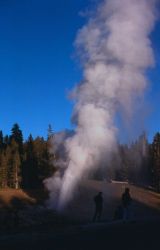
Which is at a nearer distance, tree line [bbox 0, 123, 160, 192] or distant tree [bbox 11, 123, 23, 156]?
tree line [bbox 0, 123, 160, 192]

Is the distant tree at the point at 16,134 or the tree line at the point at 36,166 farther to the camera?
the distant tree at the point at 16,134

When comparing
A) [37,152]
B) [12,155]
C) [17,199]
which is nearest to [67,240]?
[17,199]

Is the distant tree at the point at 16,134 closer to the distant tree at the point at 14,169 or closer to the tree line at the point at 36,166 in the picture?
the tree line at the point at 36,166

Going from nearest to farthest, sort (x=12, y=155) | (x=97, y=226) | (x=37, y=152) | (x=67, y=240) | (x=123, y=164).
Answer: (x=67, y=240)
(x=97, y=226)
(x=12, y=155)
(x=37, y=152)
(x=123, y=164)

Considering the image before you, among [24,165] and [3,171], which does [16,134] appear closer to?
[24,165]

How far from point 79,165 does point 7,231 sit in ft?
114

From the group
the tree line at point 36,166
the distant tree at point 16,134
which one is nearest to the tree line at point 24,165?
the tree line at point 36,166

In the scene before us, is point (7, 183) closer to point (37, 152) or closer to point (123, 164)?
point (37, 152)

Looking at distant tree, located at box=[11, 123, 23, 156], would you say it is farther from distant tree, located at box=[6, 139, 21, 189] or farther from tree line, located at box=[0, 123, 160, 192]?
distant tree, located at box=[6, 139, 21, 189]

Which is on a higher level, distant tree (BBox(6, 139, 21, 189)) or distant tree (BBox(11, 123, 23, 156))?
distant tree (BBox(11, 123, 23, 156))

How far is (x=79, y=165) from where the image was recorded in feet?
212

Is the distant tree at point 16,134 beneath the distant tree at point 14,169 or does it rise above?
above

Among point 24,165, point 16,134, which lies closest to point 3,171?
point 24,165

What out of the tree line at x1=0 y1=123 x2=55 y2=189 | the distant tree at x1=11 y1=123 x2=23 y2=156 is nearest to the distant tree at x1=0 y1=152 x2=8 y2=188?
the tree line at x1=0 y1=123 x2=55 y2=189
